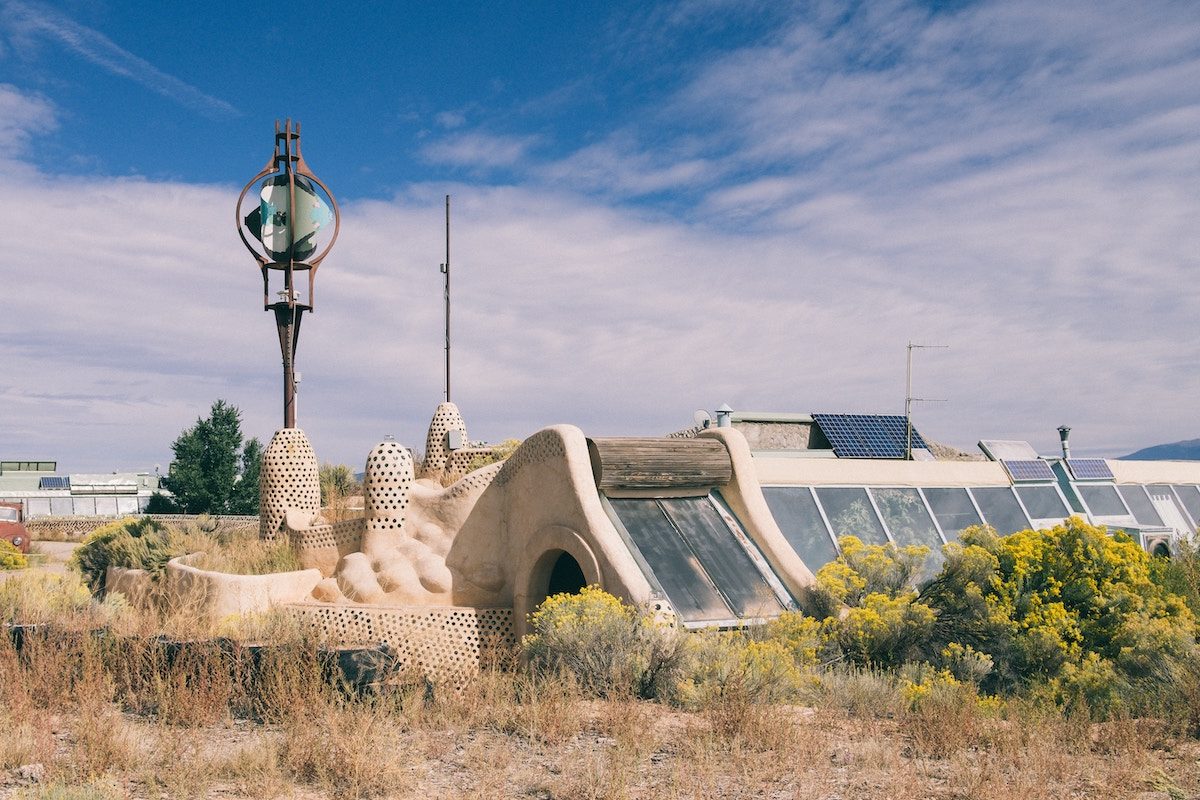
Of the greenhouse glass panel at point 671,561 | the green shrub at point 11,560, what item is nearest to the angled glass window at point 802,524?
the greenhouse glass panel at point 671,561

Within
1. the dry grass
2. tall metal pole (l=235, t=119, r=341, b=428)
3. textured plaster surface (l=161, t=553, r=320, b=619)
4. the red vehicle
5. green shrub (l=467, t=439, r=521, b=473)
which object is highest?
tall metal pole (l=235, t=119, r=341, b=428)

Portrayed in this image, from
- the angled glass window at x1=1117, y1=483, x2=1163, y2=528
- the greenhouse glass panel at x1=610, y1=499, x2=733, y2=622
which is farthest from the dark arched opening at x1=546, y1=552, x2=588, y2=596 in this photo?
the angled glass window at x1=1117, y1=483, x2=1163, y2=528

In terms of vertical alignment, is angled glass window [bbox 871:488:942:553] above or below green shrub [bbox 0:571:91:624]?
above

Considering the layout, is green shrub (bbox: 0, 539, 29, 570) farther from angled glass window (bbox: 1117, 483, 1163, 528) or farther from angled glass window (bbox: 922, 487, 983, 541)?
angled glass window (bbox: 1117, 483, 1163, 528)

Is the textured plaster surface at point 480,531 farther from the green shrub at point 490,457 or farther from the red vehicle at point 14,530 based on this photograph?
the red vehicle at point 14,530

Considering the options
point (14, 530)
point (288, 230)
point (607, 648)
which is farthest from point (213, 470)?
point (607, 648)

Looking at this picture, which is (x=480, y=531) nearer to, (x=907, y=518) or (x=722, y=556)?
(x=722, y=556)

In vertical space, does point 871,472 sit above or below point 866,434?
below

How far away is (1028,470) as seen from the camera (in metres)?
18.7

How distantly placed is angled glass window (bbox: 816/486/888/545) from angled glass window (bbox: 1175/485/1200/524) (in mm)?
10399

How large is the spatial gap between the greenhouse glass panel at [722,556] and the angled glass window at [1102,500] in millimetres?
9875

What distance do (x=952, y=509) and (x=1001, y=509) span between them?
1.37 metres

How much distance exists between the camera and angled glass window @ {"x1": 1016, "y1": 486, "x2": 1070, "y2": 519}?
18000mm

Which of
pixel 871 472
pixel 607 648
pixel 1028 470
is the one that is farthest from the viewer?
pixel 1028 470
